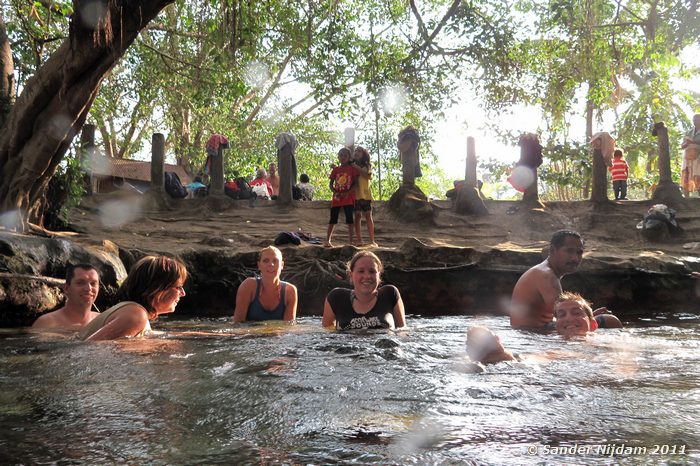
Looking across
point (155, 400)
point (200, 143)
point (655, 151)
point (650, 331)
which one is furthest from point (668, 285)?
point (200, 143)

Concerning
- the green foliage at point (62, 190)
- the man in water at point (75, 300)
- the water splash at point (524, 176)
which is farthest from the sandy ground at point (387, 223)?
the man in water at point (75, 300)

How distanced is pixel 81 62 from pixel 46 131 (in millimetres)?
1044

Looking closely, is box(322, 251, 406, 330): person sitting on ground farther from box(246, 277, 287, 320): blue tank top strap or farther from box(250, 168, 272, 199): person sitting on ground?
box(250, 168, 272, 199): person sitting on ground

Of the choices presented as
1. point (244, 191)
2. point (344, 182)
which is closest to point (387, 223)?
point (344, 182)

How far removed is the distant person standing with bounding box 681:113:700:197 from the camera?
45.3 ft

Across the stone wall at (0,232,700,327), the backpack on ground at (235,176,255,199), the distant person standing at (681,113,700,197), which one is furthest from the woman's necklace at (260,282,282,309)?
the distant person standing at (681,113,700,197)

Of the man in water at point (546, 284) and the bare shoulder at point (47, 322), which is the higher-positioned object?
the man in water at point (546, 284)

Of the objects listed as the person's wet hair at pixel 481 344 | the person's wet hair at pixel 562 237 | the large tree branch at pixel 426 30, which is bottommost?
the person's wet hair at pixel 481 344

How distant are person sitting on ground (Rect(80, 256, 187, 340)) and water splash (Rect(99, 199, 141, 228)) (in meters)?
9.01

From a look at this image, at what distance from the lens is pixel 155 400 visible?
2.99m

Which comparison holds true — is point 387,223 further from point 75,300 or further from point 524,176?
point 75,300

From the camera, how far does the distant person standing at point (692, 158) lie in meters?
13.8

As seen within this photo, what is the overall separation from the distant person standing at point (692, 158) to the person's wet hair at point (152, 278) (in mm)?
13088

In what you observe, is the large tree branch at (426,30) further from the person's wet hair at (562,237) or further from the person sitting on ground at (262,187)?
the person sitting on ground at (262,187)
